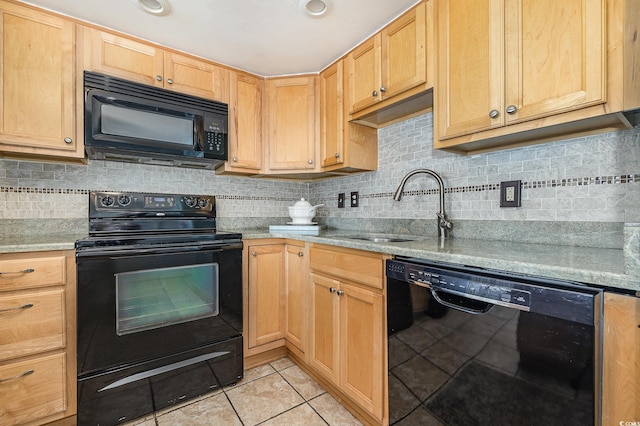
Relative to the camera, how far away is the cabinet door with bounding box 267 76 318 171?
7.84ft

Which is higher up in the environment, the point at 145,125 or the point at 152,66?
the point at 152,66

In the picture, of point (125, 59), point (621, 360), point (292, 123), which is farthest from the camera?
point (292, 123)

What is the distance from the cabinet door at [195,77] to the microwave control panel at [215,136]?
0.58 feet

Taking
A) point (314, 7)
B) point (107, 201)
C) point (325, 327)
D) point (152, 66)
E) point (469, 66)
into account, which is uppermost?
point (314, 7)

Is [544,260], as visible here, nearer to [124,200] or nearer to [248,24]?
[248,24]

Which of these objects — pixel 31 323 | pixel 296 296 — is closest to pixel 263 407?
pixel 296 296

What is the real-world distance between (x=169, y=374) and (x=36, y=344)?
629 millimetres

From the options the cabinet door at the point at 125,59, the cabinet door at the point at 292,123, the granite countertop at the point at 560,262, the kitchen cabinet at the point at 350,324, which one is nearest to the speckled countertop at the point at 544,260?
the granite countertop at the point at 560,262

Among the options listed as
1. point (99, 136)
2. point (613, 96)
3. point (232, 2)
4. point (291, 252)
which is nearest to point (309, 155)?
point (291, 252)

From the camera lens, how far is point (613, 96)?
3.21ft

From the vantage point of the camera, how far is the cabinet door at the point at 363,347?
4.48 ft

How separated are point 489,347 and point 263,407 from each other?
1.27 metres

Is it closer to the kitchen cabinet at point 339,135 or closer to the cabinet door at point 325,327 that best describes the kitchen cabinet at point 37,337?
the cabinet door at point 325,327

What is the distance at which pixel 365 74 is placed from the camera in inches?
75.9
